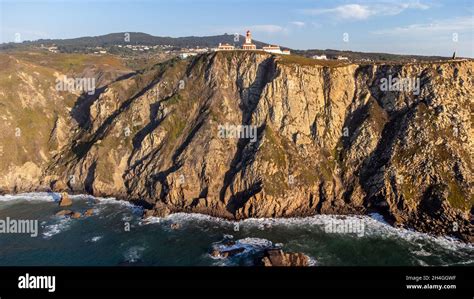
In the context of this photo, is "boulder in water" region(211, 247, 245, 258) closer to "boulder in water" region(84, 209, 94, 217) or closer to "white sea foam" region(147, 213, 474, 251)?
"white sea foam" region(147, 213, 474, 251)

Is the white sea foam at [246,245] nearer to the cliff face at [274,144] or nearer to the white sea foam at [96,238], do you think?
the cliff face at [274,144]

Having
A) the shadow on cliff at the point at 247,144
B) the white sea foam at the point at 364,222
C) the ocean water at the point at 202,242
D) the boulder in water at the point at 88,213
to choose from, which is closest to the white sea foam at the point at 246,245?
the ocean water at the point at 202,242

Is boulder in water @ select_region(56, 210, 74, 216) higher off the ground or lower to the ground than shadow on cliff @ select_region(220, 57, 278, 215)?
lower

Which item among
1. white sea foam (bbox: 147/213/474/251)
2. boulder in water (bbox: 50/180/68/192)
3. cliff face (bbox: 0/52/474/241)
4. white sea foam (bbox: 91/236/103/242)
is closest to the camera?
white sea foam (bbox: 147/213/474/251)

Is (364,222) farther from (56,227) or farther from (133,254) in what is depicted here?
(56,227)

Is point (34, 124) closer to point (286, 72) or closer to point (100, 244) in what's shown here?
point (100, 244)

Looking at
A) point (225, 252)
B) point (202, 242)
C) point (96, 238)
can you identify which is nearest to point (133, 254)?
point (96, 238)

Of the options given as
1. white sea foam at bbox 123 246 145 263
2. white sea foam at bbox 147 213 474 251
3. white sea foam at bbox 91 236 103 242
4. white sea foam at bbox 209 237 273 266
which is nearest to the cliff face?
white sea foam at bbox 147 213 474 251

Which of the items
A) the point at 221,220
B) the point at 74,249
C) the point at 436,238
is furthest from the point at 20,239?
the point at 436,238
